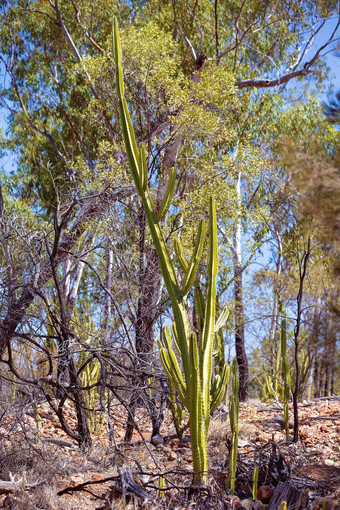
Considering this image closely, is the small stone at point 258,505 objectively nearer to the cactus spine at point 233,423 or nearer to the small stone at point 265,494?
the small stone at point 265,494

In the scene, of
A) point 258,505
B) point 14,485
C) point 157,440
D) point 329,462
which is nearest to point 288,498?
point 258,505

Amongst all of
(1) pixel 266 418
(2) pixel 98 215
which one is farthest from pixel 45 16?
(1) pixel 266 418

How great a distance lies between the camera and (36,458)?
13.3 ft

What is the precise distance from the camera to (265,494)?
3.22m

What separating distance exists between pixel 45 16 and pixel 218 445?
1080 centimetres

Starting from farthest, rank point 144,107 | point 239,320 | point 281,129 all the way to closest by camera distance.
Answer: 1. point 281,129
2. point 239,320
3. point 144,107

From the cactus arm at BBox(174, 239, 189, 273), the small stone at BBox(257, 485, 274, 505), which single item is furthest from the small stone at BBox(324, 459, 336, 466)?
the cactus arm at BBox(174, 239, 189, 273)

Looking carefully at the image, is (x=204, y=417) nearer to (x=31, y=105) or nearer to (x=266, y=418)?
(x=266, y=418)

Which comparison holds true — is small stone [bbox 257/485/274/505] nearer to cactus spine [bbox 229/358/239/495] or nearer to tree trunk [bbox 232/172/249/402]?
cactus spine [bbox 229/358/239/495]

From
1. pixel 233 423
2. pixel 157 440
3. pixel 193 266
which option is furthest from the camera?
pixel 157 440

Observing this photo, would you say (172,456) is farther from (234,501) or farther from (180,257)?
(180,257)

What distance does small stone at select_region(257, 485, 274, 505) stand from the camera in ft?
10.5

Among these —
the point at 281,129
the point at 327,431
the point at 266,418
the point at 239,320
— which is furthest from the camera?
the point at 281,129

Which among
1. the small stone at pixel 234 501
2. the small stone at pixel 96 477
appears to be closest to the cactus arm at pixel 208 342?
the small stone at pixel 234 501
